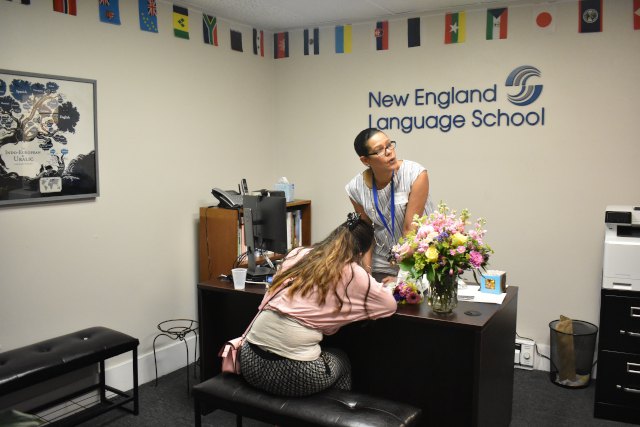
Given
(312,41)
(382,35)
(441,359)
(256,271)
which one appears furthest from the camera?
(312,41)

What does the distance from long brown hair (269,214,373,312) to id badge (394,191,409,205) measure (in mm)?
600

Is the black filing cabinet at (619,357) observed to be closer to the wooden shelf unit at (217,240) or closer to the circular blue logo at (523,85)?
the circular blue logo at (523,85)

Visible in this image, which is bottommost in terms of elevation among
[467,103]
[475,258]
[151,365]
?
[151,365]

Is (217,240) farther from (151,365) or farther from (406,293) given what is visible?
(406,293)

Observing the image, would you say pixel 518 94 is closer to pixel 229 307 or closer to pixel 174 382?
pixel 229 307

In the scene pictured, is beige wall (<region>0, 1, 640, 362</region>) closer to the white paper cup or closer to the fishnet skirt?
the white paper cup

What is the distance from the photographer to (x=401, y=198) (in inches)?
121

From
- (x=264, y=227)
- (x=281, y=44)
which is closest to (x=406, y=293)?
(x=264, y=227)

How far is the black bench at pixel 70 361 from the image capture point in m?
2.73

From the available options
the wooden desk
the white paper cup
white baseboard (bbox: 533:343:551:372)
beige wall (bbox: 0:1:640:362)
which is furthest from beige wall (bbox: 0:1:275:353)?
white baseboard (bbox: 533:343:551:372)

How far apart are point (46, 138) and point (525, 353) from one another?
3.29 m

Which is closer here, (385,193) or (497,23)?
(385,193)

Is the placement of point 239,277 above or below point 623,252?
below

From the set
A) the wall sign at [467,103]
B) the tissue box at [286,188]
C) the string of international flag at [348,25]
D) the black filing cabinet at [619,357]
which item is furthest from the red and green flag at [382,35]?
the black filing cabinet at [619,357]
